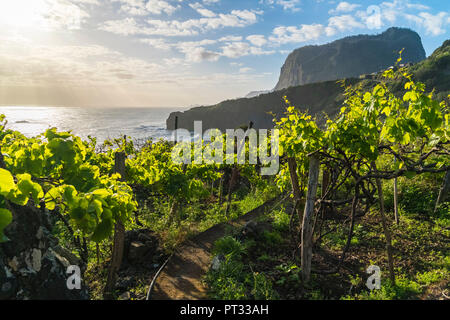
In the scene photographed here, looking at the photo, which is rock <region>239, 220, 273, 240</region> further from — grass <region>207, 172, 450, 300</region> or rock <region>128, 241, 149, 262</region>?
rock <region>128, 241, 149, 262</region>

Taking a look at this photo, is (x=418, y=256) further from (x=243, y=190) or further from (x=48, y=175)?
(x=243, y=190)

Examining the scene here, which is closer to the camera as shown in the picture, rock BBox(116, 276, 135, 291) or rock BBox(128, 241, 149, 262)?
rock BBox(116, 276, 135, 291)

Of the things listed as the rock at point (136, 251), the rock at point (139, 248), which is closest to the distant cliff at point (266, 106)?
A: the rock at point (139, 248)

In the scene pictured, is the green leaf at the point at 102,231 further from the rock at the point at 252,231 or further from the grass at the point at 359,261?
the rock at the point at 252,231

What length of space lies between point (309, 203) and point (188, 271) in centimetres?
371

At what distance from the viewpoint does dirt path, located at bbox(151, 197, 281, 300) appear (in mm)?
5707

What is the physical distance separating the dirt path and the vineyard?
37cm

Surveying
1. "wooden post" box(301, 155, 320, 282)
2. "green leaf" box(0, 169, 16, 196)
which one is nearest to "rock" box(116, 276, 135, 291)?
"wooden post" box(301, 155, 320, 282)

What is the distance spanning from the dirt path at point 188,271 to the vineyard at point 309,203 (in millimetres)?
369

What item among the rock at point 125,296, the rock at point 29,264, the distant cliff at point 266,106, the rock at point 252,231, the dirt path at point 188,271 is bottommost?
the rock at point 125,296

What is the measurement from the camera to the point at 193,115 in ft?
428

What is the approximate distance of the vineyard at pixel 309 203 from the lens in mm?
3302
